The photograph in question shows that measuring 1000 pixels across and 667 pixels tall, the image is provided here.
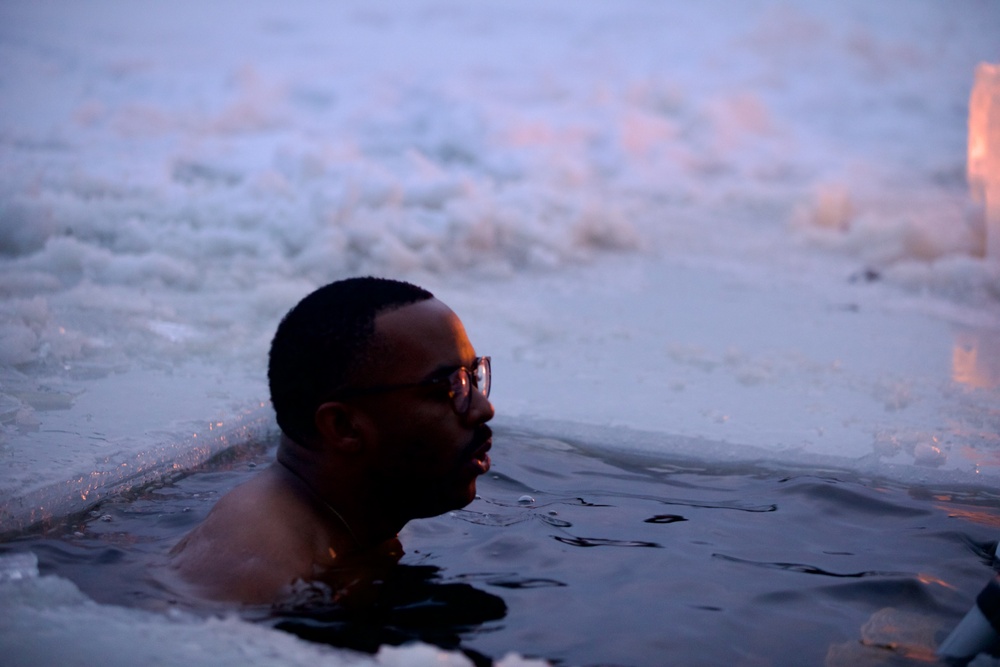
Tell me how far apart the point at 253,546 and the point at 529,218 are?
4.45 m

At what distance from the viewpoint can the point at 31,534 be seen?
249 centimetres

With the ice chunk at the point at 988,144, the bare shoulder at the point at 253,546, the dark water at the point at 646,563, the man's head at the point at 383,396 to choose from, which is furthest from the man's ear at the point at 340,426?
the ice chunk at the point at 988,144

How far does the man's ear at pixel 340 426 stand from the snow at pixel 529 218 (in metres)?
0.82

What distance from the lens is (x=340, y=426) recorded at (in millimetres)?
2258

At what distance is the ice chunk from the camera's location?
196 inches

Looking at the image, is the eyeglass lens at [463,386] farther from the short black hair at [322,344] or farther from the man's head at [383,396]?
the short black hair at [322,344]

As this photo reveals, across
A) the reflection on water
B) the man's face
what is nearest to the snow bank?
the reflection on water

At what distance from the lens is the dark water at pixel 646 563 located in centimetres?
210

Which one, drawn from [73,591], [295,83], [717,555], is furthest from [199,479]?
[295,83]

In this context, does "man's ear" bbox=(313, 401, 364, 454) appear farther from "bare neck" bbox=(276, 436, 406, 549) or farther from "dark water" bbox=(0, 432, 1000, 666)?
"dark water" bbox=(0, 432, 1000, 666)

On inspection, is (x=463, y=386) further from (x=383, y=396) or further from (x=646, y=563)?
(x=646, y=563)

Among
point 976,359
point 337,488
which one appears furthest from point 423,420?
point 976,359

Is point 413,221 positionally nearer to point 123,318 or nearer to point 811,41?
point 123,318

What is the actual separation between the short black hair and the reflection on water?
268 cm
